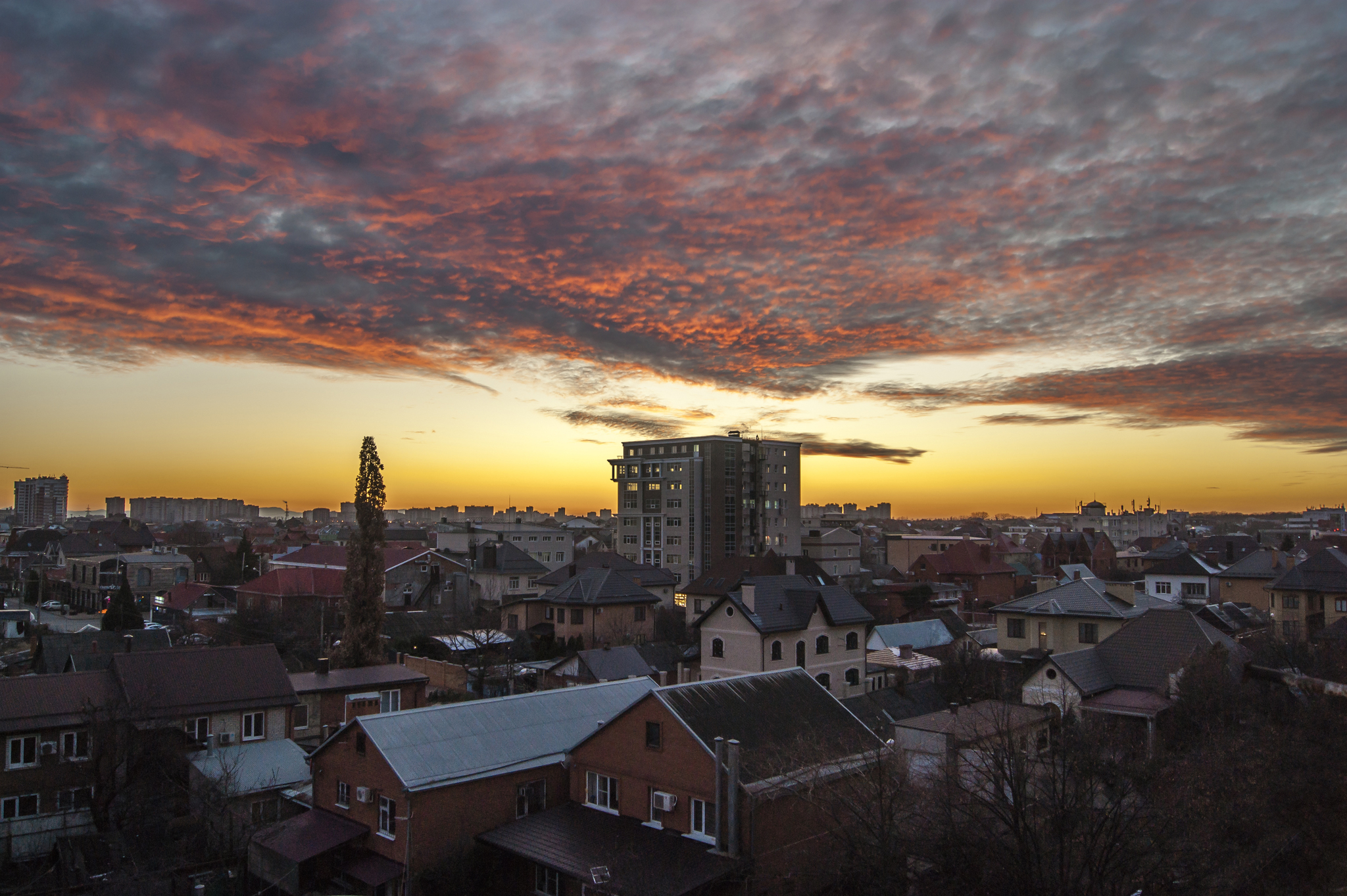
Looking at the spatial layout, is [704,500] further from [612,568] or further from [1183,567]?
[1183,567]

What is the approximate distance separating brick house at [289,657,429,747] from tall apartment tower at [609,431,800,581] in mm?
66456

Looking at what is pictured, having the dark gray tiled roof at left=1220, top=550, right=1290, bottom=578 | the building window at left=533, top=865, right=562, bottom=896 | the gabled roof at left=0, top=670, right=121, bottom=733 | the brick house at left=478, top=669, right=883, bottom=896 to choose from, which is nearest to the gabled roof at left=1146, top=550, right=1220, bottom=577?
the dark gray tiled roof at left=1220, top=550, right=1290, bottom=578

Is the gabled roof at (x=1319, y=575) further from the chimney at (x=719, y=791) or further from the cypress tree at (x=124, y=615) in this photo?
the cypress tree at (x=124, y=615)

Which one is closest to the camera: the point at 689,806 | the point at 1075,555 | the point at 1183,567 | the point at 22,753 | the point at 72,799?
the point at 689,806

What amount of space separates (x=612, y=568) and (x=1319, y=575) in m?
46.7

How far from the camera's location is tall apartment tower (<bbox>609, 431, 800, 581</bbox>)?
102m

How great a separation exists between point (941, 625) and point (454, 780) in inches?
1614

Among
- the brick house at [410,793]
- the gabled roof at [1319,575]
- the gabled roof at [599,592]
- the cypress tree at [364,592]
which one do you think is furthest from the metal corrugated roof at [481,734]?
the gabled roof at [1319,575]

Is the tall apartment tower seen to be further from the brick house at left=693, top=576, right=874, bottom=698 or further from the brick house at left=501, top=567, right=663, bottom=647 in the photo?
the brick house at left=693, top=576, right=874, bottom=698

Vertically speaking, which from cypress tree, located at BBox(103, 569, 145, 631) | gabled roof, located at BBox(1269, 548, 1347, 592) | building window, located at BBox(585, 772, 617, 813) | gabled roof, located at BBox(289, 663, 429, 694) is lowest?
cypress tree, located at BBox(103, 569, 145, 631)

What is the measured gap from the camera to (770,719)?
922 inches

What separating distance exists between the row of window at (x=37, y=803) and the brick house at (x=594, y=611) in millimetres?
30400

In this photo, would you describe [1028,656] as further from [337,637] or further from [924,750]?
[337,637]

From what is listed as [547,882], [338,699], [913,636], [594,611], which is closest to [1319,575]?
[913,636]
